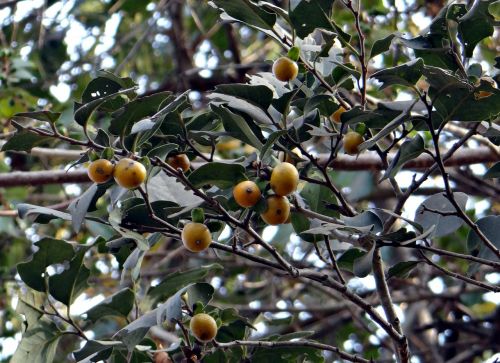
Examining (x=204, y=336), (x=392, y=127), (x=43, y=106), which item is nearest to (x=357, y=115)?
(x=392, y=127)

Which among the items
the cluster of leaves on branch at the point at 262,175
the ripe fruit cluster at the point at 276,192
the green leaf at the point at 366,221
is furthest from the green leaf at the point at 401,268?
the ripe fruit cluster at the point at 276,192

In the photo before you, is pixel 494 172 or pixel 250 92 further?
pixel 494 172

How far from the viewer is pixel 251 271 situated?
13.0ft

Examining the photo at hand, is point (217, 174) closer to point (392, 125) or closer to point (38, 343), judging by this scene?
point (392, 125)

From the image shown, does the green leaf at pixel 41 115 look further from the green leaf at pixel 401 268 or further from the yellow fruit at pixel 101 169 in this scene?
the green leaf at pixel 401 268

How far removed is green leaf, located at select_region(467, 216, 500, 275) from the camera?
1460 mm

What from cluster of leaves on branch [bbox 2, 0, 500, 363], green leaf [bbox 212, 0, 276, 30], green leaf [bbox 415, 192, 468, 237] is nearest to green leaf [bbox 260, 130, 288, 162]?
cluster of leaves on branch [bbox 2, 0, 500, 363]

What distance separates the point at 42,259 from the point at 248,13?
515 millimetres

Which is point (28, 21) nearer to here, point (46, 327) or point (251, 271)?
point (251, 271)

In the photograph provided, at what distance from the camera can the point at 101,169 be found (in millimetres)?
1197

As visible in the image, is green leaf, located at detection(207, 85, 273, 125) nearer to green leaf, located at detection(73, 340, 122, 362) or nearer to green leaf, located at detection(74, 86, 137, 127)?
green leaf, located at detection(74, 86, 137, 127)

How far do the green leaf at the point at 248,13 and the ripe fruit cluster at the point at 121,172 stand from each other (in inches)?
11.4

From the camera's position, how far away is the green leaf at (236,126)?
1.25 m

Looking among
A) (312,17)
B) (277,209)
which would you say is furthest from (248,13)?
(277,209)
